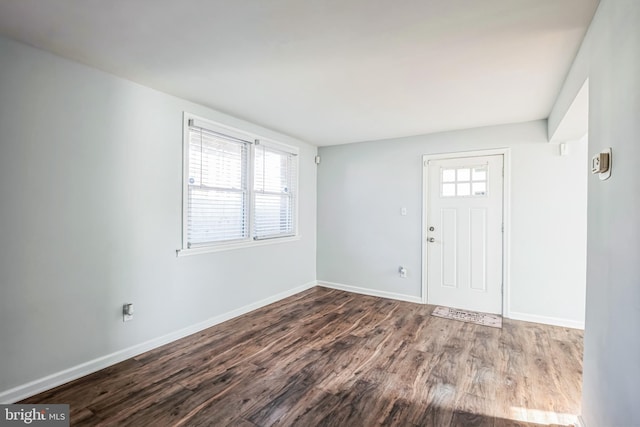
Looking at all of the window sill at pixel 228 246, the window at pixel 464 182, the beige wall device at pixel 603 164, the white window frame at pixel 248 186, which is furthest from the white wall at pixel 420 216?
the beige wall device at pixel 603 164

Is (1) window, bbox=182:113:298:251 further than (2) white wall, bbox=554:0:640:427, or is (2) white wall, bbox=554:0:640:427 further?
(1) window, bbox=182:113:298:251

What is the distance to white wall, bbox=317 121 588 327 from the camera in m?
3.37

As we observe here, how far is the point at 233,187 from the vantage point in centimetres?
357

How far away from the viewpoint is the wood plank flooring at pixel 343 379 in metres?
1.89

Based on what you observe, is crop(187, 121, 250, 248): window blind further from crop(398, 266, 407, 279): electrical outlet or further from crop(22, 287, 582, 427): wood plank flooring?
crop(398, 266, 407, 279): electrical outlet

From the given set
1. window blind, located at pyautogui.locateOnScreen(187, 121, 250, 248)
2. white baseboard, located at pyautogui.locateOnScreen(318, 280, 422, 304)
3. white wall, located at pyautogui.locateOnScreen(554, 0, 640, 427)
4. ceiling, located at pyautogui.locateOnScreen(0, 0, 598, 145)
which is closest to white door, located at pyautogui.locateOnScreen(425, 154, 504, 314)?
white baseboard, located at pyautogui.locateOnScreen(318, 280, 422, 304)

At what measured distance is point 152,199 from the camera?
2770mm

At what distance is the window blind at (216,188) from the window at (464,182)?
8.79ft

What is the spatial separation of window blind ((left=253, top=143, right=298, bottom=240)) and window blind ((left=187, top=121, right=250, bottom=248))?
0.73 feet

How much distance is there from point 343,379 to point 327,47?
96.0 inches

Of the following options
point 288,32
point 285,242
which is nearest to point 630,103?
point 288,32

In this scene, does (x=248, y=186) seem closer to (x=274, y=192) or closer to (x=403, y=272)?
(x=274, y=192)

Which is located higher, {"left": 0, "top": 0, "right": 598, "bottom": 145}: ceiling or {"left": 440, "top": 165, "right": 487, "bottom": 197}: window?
{"left": 0, "top": 0, "right": 598, "bottom": 145}: ceiling

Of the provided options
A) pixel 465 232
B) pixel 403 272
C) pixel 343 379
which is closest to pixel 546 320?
pixel 465 232
